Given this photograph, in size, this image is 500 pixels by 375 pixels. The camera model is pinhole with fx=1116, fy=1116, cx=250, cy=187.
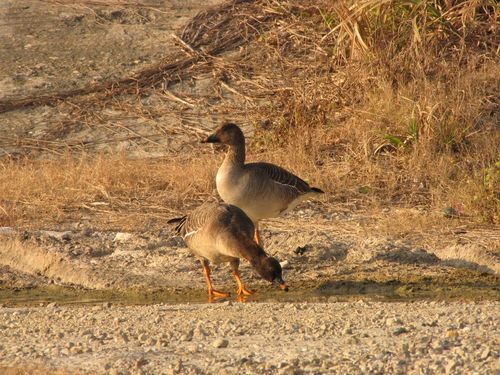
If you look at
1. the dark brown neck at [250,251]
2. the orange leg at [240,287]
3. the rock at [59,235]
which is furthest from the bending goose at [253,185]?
the rock at [59,235]

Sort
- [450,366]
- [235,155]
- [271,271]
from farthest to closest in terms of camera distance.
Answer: [235,155]
[271,271]
[450,366]

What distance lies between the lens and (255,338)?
7.70 m

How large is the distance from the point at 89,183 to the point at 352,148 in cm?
339

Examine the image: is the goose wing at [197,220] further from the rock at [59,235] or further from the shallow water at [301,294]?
the rock at [59,235]

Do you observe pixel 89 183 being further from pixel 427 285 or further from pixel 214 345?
pixel 214 345

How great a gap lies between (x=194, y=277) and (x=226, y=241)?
1399mm

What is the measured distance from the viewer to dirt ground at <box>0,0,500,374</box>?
7098 millimetres

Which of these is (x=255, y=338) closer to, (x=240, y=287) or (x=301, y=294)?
(x=240, y=287)

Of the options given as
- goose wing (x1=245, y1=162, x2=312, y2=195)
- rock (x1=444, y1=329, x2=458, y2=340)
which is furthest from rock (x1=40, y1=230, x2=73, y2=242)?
rock (x1=444, y1=329, x2=458, y2=340)

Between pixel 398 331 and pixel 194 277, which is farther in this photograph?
pixel 194 277

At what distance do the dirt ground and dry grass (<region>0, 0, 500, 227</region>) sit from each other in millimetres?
426

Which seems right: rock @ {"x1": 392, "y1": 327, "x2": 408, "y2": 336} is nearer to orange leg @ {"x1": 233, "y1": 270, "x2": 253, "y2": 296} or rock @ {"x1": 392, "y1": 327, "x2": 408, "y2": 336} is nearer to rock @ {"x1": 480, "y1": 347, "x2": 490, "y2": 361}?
rock @ {"x1": 480, "y1": 347, "x2": 490, "y2": 361}

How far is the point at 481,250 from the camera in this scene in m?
10.7

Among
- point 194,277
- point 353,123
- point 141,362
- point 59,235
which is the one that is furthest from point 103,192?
point 141,362
